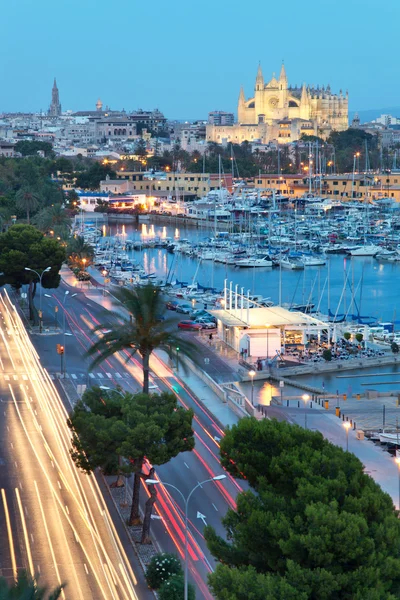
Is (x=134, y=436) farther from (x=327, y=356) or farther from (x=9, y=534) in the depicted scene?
(x=327, y=356)

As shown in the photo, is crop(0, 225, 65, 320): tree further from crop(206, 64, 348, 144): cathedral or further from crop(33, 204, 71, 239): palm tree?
crop(206, 64, 348, 144): cathedral

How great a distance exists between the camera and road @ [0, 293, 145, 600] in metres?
17.4

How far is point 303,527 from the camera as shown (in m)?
14.0

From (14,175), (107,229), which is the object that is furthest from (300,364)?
(14,175)

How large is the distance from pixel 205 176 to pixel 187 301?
5946cm

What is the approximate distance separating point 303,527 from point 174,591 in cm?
→ 281

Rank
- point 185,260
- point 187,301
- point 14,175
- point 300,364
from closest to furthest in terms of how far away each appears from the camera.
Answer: point 300,364 → point 187,301 → point 185,260 → point 14,175

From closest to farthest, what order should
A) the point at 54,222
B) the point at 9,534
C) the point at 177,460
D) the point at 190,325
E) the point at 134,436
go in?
the point at 9,534, the point at 134,436, the point at 177,460, the point at 190,325, the point at 54,222

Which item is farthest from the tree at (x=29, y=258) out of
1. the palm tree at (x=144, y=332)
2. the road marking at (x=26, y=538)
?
the road marking at (x=26, y=538)

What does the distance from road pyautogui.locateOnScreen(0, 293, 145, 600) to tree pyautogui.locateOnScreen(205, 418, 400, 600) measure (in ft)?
9.25

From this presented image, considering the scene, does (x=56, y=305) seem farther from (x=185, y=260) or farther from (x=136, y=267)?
(x=185, y=260)

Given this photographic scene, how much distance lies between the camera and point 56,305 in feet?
144

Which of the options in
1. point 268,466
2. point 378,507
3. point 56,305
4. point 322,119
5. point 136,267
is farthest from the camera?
point 322,119

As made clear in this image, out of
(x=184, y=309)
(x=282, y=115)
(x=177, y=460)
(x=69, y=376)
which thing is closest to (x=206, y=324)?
(x=184, y=309)
